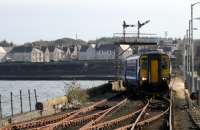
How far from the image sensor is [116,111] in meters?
31.5

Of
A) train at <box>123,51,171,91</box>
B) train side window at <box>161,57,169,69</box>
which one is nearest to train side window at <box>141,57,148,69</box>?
train at <box>123,51,171,91</box>

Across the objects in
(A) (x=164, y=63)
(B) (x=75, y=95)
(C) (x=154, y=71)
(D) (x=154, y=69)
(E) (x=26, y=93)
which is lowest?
(E) (x=26, y=93)

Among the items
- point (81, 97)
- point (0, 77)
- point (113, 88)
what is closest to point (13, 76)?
point (0, 77)

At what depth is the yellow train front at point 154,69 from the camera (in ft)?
133

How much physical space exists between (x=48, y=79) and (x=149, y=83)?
132974 millimetres

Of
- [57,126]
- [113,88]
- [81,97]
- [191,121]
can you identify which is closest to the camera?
[57,126]

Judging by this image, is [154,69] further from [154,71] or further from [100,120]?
[100,120]

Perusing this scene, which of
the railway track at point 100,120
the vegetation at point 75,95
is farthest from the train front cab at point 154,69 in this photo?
the railway track at point 100,120

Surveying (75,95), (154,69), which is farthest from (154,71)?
(75,95)

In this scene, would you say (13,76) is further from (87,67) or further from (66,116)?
(66,116)

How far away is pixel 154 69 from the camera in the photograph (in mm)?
40812

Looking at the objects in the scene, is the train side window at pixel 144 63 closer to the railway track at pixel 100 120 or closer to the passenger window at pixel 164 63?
the passenger window at pixel 164 63

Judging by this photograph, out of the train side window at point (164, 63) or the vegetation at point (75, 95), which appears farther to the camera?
the train side window at point (164, 63)

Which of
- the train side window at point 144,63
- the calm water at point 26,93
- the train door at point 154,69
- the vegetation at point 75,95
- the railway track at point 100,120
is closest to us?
the railway track at point 100,120
